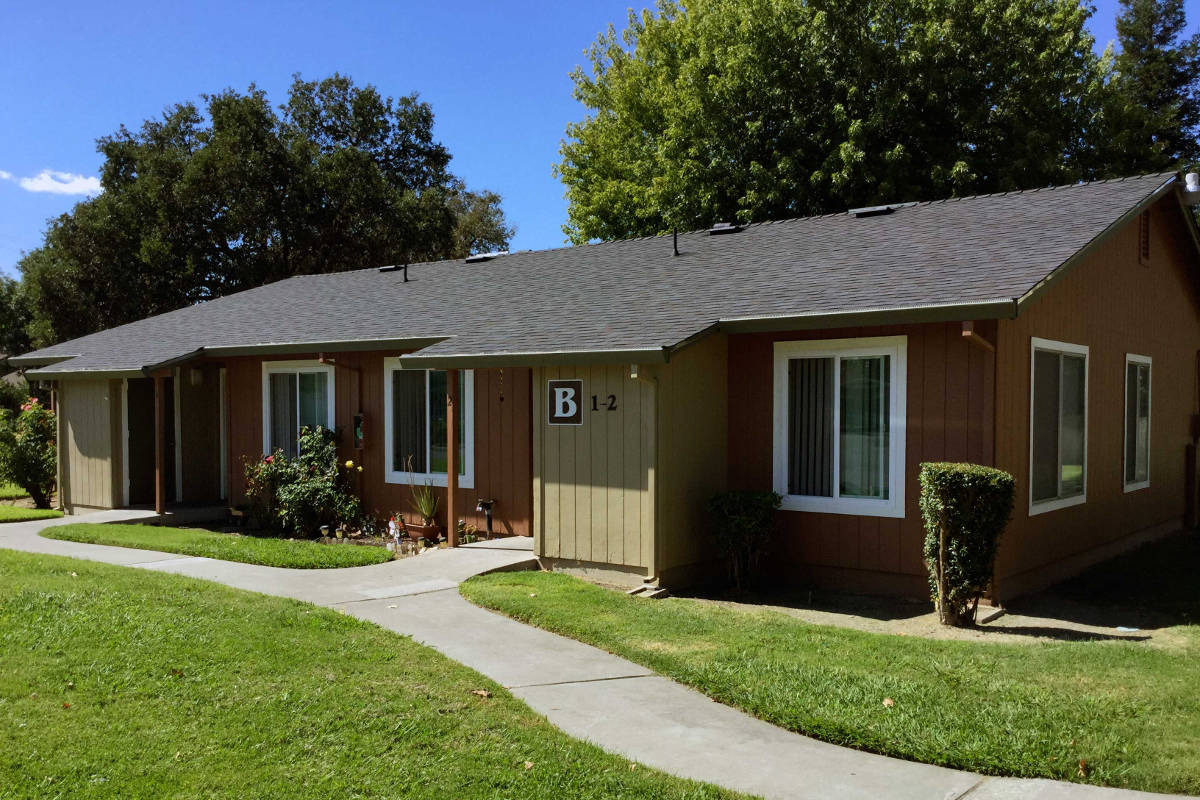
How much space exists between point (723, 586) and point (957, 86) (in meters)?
17.0

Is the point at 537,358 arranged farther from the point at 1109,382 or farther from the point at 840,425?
the point at 1109,382

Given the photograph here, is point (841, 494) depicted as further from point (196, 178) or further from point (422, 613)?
point (196, 178)

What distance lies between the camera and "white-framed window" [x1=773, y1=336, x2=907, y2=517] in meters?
8.64

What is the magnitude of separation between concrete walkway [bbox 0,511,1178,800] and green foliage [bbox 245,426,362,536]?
3105 mm

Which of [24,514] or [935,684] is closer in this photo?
[935,684]

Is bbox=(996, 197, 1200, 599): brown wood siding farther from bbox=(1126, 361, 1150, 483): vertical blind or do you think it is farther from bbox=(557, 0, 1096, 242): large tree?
bbox=(557, 0, 1096, 242): large tree

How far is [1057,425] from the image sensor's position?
9.48 m

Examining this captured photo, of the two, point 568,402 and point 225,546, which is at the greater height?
point 568,402

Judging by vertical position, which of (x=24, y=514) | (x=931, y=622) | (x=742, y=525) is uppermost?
(x=742, y=525)

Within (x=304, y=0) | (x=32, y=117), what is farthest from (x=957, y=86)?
(x=32, y=117)

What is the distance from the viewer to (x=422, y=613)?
7602 millimetres

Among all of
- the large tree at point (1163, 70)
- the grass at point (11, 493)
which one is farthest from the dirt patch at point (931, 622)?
the large tree at point (1163, 70)

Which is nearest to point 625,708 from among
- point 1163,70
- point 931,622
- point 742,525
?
point 931,622

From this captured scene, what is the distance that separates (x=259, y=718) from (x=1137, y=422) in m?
11.1
